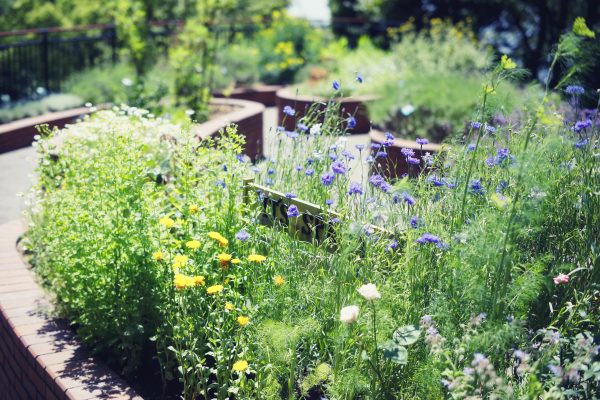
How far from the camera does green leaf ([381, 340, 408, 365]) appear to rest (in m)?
2.63

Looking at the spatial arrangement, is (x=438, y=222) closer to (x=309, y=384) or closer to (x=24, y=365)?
(x=309, y=384)

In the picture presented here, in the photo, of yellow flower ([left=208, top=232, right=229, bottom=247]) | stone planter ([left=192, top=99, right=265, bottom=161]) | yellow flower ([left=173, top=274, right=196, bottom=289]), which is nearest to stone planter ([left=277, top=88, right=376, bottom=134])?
stone planter ([left=192, top=99, right=265, bottom=161])

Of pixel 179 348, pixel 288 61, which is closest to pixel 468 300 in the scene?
pixel 179 348

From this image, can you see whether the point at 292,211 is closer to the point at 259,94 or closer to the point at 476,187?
the point at 476,187

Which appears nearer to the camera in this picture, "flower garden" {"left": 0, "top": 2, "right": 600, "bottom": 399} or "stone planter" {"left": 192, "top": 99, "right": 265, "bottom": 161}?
"flower garden" {"left": 0, "top": 2, "right": 600, "bottom": 399}

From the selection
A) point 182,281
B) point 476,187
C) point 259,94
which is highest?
point 476,187

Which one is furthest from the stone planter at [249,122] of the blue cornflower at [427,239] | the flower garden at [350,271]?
the blue cornflower at [427,239]

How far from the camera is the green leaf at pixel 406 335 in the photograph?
2693 millimetres

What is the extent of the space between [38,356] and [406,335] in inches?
76.6

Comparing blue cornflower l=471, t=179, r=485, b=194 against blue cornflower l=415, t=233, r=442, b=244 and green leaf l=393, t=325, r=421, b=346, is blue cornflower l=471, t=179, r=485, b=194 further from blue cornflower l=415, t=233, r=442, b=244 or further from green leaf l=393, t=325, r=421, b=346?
green leaf l=393, t=325, r=421, b=346

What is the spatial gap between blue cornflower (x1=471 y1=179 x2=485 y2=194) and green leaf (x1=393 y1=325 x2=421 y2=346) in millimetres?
760

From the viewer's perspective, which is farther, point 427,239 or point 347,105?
point 347,105

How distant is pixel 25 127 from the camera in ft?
30.8

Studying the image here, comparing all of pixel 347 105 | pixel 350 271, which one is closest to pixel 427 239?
pixel 350 271
